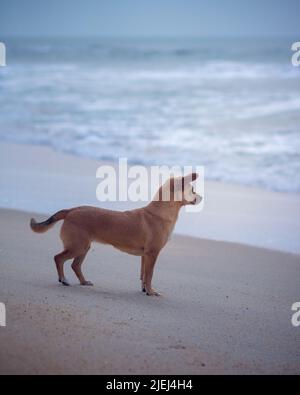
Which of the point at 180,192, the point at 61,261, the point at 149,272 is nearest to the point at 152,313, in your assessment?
the point at 149,272

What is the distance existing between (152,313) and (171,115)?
1988 cm

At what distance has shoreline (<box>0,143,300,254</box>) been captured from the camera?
1000 cm

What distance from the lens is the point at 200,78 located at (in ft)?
131

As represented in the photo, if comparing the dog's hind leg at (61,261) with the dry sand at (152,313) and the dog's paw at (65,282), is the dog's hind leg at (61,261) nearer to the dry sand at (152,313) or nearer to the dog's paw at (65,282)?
the dog's paw at (65,282)

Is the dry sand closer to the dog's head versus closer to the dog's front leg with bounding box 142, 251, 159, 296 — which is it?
the dog's front leg with bounding box 142, 251, 159, 296

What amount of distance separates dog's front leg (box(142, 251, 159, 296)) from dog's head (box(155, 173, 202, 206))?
1.91 feet

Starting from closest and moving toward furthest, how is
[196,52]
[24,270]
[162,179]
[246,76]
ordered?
[24,270], [162,179], [246,76], [196,52]

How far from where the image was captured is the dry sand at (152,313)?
4770 mm

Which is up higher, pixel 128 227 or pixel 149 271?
pixel 128 227

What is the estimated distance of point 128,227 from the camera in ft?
22.6

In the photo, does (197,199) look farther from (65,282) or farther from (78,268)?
(65,282)
